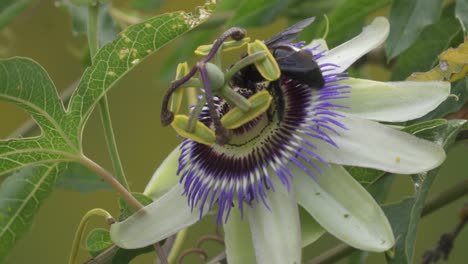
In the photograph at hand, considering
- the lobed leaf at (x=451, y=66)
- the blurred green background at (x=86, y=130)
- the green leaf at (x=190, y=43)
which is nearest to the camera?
the lobed leaf at (x=451, y=66)

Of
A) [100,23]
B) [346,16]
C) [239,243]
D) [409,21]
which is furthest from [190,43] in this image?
[239,243]

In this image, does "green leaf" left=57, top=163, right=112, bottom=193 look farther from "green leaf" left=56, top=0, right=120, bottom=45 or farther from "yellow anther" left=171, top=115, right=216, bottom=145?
"yellow anther" left=171, top=115, right=216, bottom=145

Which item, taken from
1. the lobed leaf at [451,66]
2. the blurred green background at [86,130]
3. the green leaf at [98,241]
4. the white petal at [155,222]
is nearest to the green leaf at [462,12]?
the lobed leaf at [451,66]

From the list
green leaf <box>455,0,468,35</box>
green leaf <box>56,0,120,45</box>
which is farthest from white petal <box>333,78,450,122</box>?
green leaf <box>56,0,120,45</box>

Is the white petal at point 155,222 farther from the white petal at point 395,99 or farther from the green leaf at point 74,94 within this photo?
the white petal at point 395,99

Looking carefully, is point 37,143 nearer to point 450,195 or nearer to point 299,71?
point 299,71
